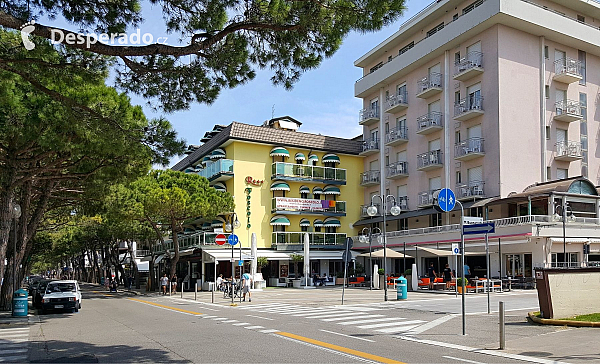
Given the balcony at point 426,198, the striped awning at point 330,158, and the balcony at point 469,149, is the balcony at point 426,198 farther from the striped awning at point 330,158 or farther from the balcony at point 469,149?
the striped awning at point 330,158

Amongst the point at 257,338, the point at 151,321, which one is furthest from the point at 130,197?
the point at 257,338

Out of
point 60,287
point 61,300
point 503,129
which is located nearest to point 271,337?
point 61,300

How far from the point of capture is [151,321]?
19.2 m

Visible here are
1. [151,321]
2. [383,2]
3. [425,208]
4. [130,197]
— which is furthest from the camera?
[425,208]

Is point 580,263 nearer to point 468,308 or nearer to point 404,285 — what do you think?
point 404,285

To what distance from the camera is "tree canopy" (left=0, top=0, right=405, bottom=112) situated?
392 inches

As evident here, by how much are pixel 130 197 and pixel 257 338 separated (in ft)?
87.1

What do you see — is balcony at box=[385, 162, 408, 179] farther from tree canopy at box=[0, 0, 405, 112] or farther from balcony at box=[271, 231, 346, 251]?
tree canopy at box=[0, 0, 405, 112]

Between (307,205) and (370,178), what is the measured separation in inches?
264

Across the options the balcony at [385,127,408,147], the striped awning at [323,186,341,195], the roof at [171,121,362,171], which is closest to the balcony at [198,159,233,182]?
the roof at [171,121,362,171]

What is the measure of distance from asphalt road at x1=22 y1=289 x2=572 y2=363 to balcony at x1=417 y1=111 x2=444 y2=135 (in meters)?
24.4

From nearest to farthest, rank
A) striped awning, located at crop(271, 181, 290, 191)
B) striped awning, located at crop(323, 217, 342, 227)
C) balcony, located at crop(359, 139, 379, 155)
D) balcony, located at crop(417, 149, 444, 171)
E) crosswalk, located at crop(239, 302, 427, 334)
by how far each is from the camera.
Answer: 1. crosswalk, located at crop(239, 302, 427, 334)
2. balcony, located at crop(417, 149, 444, 171)
3. striped awning, located at crop(271, 181, 290, 191)
4. striped awning, located at crop(323, 217, 342, 227)
5. balcony, located at crop(359, 139, 379, 155)

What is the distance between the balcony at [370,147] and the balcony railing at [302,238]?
8128mm

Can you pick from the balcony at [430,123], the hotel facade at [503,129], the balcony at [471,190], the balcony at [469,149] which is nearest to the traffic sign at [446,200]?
the hotel facade at [503,129]
